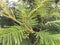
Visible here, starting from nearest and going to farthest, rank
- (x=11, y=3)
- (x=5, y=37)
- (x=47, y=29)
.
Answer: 1. (x=5, y=37)
2. (x=47, y=29)
3. (x=11, y=3)

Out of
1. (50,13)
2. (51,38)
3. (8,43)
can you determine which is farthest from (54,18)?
(8,43)

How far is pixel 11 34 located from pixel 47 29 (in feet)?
0.69

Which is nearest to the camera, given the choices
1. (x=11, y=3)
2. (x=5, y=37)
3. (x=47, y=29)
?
(x=5, y=37)

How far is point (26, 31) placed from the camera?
872 mm

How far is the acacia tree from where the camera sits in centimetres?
83

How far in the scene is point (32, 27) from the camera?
92 centimetres

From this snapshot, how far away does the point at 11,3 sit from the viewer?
3.41 feet

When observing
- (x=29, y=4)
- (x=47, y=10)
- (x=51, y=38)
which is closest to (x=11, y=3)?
(x=29, y=4)

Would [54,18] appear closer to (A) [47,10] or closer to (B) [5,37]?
(A) [47,10]

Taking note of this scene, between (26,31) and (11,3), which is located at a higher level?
(11,3)

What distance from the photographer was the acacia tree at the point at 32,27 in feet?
2.73

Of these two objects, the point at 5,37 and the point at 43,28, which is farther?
the point at 43,28

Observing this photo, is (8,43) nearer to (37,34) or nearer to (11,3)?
(37,34)

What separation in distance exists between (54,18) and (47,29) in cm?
12
